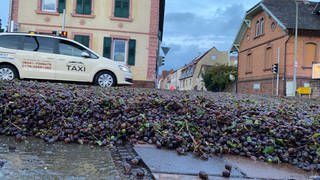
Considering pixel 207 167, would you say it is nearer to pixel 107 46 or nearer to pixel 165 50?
pixel 165 50

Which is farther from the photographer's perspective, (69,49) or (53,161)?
(69,49)

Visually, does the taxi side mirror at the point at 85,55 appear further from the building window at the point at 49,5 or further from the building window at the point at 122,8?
the building window at the point at 49,5

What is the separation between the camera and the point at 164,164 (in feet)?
11.4

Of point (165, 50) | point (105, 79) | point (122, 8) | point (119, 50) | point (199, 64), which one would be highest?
point (199, 64)

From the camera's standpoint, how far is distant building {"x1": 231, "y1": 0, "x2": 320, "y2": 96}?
3366cm

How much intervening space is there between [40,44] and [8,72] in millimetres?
1532

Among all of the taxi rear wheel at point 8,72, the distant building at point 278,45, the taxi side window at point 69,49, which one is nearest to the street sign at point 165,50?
the taxi side window at point 69,49

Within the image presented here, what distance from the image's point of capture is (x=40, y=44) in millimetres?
14867

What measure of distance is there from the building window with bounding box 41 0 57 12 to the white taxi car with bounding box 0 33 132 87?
1449 centimetres

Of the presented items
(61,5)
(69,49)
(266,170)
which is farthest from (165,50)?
(266,170)

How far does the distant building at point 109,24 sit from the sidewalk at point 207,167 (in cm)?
2431

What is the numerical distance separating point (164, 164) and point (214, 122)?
4.01ft

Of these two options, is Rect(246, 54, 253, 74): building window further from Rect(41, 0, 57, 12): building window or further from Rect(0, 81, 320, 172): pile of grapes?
Rect(0, 81, 320, 172): pile of grapes

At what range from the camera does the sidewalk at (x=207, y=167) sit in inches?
129
